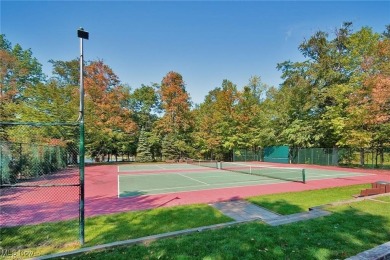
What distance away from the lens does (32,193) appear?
11.5 metres

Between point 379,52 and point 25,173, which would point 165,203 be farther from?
point 379,52

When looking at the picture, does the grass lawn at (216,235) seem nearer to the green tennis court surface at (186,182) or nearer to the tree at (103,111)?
the green tennis court surface at (186,182)

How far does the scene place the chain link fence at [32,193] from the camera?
5418mm

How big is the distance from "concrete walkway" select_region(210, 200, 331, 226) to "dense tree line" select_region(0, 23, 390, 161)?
55.0ft

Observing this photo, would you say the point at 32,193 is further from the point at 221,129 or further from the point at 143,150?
the point at 221,129

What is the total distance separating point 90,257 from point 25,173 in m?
14.4

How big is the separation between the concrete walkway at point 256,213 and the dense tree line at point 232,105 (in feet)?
55.0

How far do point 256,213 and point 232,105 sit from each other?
32.8m

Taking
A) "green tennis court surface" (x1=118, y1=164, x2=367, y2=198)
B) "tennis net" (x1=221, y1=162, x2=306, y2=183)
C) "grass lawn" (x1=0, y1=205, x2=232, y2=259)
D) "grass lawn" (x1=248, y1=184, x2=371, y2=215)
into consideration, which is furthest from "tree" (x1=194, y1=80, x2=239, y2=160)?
"grass lawn" (x1=0, y1=205, x2=232, y2=259)

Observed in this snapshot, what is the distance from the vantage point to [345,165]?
83.6 ft

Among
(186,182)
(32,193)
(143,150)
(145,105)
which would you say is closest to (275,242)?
(186,182)

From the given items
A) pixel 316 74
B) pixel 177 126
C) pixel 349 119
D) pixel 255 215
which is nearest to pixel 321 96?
pixel 316 74

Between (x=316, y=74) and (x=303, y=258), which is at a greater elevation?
(x=316, y=74)

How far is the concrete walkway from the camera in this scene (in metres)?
5.95
